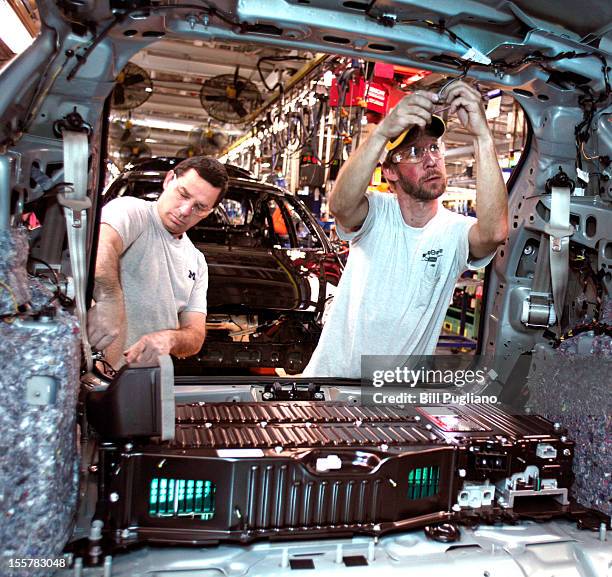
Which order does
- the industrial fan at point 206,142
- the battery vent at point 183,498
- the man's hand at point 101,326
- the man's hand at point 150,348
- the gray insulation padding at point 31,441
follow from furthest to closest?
1. the industrial fan at point 206,142
2. the man's hand at point 150,348
3. the man's hand at point 101,326
4. the battery vent at point 183,498
5. the gray insulation padding at point 31,441

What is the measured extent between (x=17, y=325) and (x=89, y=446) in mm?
600

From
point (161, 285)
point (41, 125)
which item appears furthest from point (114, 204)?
point (41, 125)

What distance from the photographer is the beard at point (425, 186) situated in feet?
8.52

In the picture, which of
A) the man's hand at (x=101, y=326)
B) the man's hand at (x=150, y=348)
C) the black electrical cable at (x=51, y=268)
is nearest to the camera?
the black electrical cable at (x=51, y=268)

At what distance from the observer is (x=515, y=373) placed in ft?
7.70

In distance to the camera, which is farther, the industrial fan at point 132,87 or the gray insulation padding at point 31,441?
the industrial fan at point 132,87

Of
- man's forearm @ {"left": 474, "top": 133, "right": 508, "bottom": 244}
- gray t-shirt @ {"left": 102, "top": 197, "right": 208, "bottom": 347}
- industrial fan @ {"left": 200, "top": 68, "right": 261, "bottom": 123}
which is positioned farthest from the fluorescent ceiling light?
industrial fan @ {"left": 200, "top": 68, "right": 261, "bottom": 123}

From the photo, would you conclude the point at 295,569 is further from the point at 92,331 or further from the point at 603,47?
the point at 603,47

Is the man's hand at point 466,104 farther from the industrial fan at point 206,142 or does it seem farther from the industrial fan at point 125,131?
the industrial fan at point 125,131

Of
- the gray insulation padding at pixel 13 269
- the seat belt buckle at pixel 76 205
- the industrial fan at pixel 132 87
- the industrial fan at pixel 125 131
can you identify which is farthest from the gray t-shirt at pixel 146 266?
the industrial fan at pixel 125 131

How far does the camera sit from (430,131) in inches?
95.8

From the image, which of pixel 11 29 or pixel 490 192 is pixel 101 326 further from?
pixel 11 29

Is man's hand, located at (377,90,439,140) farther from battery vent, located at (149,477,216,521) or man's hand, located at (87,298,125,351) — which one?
battery vent, located at (149,477,216,521)

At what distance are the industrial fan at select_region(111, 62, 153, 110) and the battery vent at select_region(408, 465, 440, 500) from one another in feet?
21.7
